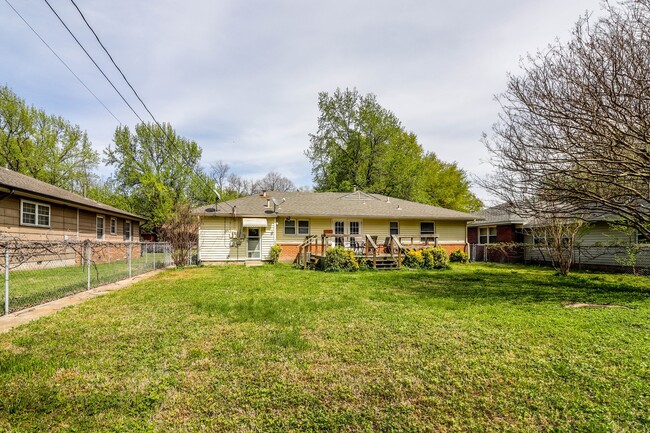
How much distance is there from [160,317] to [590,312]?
7.46 m

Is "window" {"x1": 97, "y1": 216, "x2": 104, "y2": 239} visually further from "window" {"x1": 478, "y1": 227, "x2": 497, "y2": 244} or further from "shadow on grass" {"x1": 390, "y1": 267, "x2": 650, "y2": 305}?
"window" {"x1": 478, "y1": 227, "x2": 497, "y2": 244}

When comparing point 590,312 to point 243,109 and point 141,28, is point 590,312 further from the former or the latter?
point 243,109

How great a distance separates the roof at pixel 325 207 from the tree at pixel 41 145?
11745 millimetres

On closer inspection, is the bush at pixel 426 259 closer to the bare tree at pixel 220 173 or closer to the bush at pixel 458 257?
the bush at pixel 458 257

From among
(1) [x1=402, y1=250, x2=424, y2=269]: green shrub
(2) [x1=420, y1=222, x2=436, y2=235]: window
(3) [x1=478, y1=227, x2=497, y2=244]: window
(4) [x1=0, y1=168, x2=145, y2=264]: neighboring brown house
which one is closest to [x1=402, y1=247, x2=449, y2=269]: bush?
(1) [x1=402, y1=250, x2=424, y2=269]: green shrub

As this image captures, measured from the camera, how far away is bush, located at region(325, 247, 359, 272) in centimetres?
1248

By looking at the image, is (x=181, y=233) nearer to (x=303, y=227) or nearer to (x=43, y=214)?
(x=43, y=214)

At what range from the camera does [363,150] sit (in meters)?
29.9

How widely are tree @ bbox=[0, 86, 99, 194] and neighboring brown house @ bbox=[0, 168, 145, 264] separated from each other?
6.01 m

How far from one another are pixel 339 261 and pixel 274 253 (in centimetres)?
464

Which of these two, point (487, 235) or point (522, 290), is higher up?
point (487, 235)

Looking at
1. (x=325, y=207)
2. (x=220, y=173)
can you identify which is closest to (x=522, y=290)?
(x=325, y=207)

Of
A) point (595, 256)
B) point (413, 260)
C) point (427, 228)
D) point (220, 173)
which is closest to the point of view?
point (413, 260)

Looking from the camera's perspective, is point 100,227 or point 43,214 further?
point 100,227
